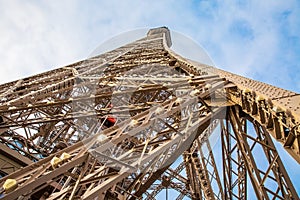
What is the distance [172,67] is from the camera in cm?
1544

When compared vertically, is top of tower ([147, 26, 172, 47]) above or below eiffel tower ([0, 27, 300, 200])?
above

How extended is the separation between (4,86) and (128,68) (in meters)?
5.53

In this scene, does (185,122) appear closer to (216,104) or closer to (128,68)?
(216,104)

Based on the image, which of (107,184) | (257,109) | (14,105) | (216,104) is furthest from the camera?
(14,105)

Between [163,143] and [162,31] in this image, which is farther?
[162,31]

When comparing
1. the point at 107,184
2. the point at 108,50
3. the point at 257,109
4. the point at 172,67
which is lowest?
the point at 107,184

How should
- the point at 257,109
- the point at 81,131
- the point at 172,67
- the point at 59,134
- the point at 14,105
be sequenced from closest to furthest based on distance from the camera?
1. the point at 257,109
2. the point at 14,105
3. the point at 81,131
4. the point at 59,134
5. the point at 172,67

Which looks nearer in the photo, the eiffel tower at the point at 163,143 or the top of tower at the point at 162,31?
the eiffel tower at the point at 163,143

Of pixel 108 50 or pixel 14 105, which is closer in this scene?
pixel 14 105

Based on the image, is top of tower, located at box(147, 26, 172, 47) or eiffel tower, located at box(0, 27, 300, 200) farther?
top of tower, located at box(147, 26, 172, 47)

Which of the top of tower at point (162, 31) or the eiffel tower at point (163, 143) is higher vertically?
the top of tower at point (162, 31)

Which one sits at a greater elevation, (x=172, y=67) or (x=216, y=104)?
(x=172, y=67)

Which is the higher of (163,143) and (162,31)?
(162,31)

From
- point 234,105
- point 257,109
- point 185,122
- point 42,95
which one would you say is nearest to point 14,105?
point 42,95
